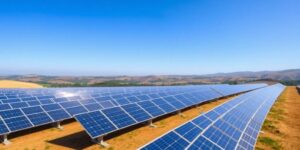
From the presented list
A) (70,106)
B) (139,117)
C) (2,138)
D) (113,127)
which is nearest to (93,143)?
(113,127)

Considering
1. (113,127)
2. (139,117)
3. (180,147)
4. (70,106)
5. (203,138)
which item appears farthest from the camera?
(70,106)

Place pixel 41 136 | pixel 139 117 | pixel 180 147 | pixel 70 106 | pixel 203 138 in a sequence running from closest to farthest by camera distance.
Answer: pixel 180 147 < pixel 203 138 < pixel 41 136 < pixel 139 117 < pixel 70 106

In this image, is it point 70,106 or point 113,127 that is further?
point 70,106

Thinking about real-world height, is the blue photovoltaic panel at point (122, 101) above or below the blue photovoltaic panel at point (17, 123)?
above

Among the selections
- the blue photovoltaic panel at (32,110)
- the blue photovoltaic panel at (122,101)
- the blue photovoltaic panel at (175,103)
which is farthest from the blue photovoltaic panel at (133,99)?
the blue photovoltaic panel at (32,110)

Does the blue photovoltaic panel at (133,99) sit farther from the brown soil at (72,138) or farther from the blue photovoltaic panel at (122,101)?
the brown soil at (72,138)

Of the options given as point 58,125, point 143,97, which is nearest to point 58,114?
point 58,125

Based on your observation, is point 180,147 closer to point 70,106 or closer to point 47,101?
point 70,106
